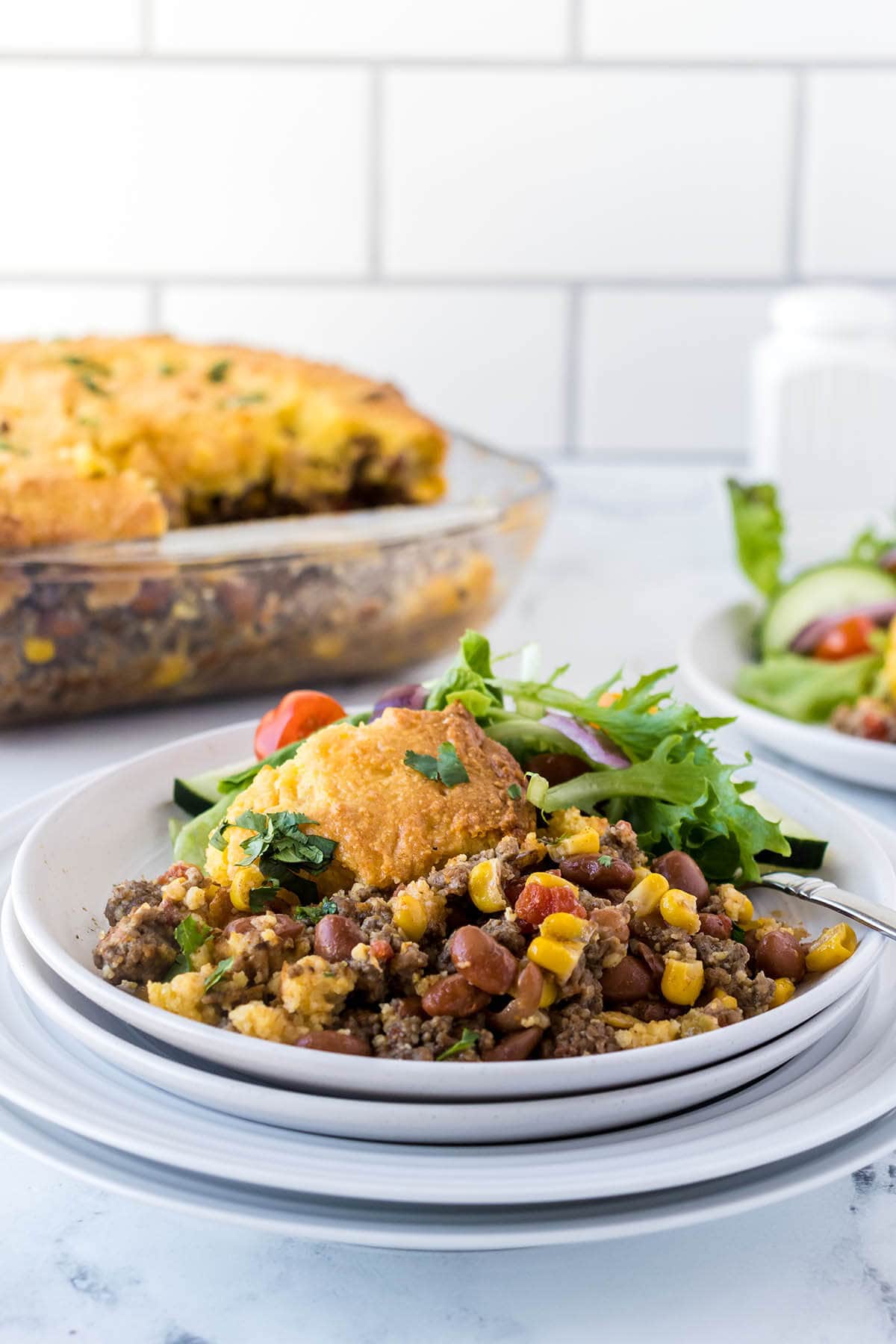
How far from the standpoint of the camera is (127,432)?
2570 millimetres

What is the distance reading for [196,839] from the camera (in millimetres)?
1608

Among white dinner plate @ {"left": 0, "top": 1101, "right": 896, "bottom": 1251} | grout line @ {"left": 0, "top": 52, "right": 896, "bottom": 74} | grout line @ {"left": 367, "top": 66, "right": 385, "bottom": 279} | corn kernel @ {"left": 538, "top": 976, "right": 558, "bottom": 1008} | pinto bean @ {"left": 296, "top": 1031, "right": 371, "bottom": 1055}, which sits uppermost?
grout line @ {"left": 0, "top": 52, "right": 896, "bottom": 74}

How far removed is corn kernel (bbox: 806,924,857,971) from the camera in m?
1.34

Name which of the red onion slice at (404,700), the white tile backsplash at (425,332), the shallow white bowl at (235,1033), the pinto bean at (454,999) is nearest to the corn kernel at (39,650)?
the shallow white bowl at (235,1033)

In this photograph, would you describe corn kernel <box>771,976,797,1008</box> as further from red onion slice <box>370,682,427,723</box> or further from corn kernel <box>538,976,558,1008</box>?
red onion slice <box>370,682,427,723</box>

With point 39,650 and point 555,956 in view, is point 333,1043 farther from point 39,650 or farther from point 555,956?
point 39,650

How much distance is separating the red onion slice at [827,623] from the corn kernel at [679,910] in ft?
4.33

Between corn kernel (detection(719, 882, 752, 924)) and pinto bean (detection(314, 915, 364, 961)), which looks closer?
pinto bean (detection(314, 915, 364, 961))

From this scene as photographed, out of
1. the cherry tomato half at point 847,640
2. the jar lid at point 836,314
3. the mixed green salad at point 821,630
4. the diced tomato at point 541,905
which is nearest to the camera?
the diced tomato at point 541,905

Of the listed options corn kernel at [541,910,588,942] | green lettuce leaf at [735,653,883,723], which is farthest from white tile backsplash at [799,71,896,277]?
corn kernel at [541,910,588,942]

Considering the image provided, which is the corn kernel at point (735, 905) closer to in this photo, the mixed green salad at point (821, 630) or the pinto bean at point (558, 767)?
the pinto bean at point (558, 767)

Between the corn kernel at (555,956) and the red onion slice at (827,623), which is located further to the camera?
the red onion slice at (827,623)

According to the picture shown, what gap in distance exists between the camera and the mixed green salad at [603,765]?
160cm

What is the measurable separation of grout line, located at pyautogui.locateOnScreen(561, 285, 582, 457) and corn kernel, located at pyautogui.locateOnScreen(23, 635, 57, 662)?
2.87 meters
